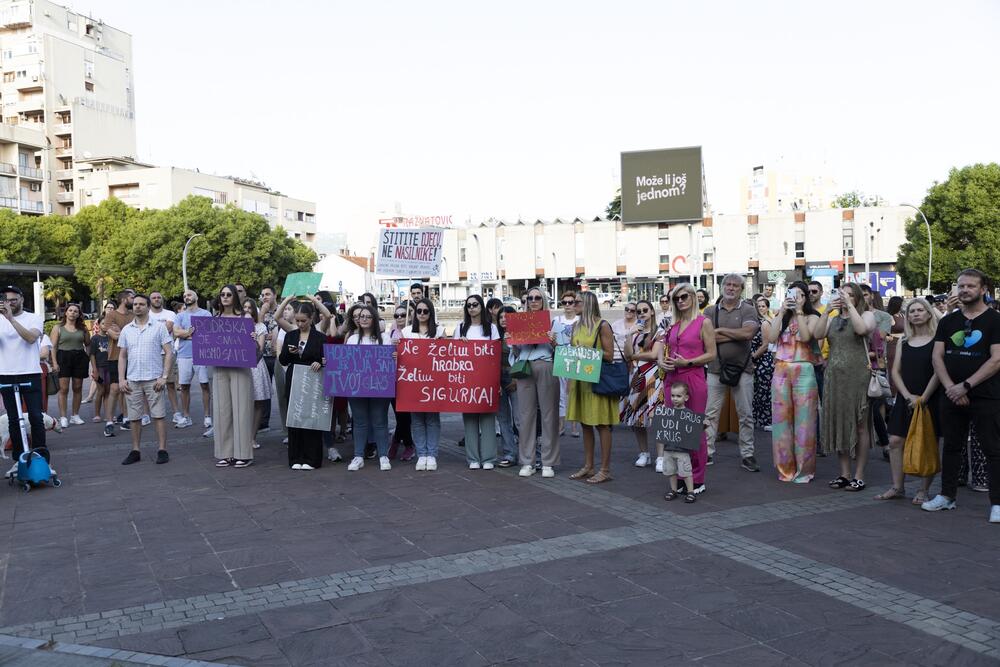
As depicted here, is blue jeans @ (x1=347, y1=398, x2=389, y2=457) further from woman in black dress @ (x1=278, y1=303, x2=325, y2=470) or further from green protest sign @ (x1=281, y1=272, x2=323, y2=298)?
green protest sign @ (x1=281, y1=272, x2=323, y2=298)

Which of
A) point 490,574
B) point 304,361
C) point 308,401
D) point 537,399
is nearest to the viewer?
point 490,574

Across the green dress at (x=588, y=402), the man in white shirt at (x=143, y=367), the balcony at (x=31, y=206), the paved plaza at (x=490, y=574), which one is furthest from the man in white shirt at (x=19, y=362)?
the balcony at (x=31, y=206)

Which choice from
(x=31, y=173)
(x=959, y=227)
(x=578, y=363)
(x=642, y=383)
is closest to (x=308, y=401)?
(x=578, y=363)

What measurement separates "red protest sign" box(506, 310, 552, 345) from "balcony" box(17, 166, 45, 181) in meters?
77.0

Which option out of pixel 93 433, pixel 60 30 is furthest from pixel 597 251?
pixel 93 433

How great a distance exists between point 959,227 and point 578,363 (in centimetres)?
4688

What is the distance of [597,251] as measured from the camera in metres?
72.4

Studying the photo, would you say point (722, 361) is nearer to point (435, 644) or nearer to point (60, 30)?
point (435, 644)

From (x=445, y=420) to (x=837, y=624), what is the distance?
8.75 meters

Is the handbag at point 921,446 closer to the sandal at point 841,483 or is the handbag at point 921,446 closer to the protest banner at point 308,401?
the sandal at point 841,483

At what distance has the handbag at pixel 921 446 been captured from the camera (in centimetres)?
698

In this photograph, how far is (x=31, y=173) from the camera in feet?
243

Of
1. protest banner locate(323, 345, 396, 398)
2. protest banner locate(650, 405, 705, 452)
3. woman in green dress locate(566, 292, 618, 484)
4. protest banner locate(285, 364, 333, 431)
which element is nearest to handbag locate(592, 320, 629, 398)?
woman in green dress locate(566, 292, 618, 484)

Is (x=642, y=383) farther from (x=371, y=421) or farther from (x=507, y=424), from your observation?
(x=371, y=421)
